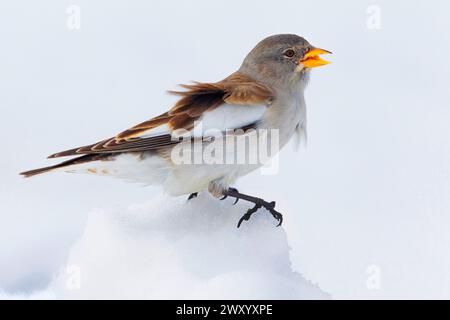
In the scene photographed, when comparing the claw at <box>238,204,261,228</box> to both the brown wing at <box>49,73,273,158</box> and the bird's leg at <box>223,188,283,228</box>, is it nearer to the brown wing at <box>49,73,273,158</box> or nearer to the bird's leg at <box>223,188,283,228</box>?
the bird's leg at <box>223,188,283,228</box>

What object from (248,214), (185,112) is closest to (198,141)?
(185,112)

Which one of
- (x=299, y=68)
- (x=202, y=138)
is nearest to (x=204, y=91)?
(x=202, y=138)

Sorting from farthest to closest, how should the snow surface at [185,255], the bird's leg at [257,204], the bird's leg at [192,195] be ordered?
the bird's leg at [192,195], the bird's leg at [257,204], the snow surface at [185,255]

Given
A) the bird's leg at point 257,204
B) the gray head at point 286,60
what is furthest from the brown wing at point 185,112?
the bird's leg at point 257,204

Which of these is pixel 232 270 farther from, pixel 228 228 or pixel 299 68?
pixel 299 68

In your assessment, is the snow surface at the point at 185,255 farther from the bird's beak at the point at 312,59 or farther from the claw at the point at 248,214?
the bird's beak at the point at 312,59

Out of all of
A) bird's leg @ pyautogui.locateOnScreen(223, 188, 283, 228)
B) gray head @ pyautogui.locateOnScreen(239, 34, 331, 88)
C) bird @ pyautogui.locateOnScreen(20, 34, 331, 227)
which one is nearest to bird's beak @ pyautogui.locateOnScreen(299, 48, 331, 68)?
gray head @ pyautogui.locateOnScreen(239, 34, 331, 88)
